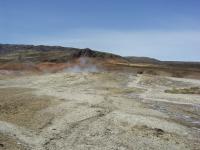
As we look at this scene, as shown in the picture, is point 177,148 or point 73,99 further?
point 73,99

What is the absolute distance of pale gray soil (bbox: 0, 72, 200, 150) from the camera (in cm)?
1981

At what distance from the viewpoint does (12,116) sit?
25.8 meters

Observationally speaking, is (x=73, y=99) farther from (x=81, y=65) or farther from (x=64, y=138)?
(x=81, y=65)

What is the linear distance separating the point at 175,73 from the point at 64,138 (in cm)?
5754

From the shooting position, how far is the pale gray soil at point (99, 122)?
19812 mm

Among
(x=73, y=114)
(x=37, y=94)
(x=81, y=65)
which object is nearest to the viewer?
(x=73, y=114)

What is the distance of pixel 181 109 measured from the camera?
32.4m

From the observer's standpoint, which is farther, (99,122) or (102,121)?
(102,121)

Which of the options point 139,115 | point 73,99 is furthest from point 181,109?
point 73,99

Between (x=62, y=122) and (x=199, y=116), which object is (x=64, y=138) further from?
(x=199, y=116)

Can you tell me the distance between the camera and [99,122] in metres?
24.8

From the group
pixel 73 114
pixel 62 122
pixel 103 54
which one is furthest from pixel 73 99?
pixel 103 54

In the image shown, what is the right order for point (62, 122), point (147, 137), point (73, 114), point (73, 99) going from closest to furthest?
1. point (147, 137)
2. point (62, 122)
3. point (73, 114)
4. point (73, 99)

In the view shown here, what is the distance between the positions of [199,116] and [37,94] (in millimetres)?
15305
